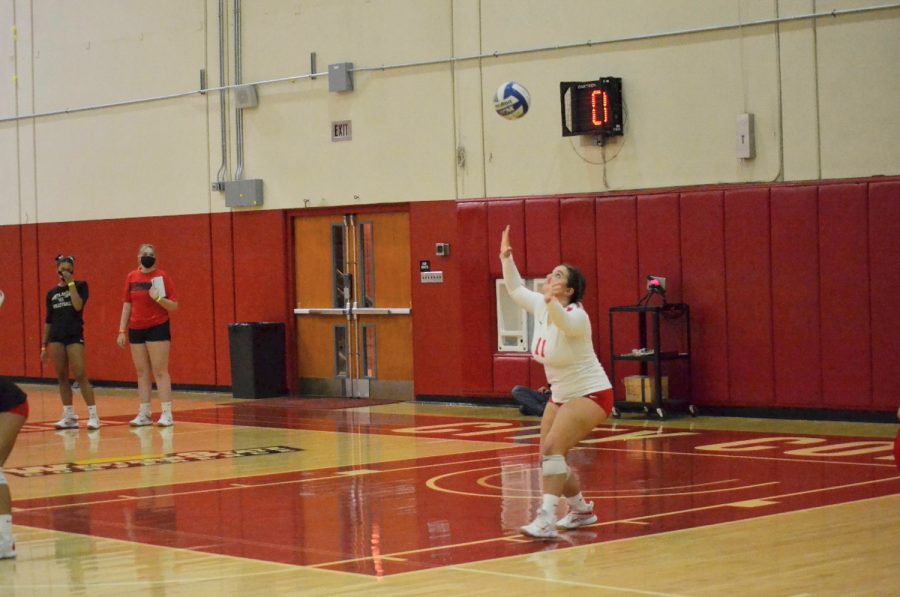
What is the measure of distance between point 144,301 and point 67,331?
1.04 meters

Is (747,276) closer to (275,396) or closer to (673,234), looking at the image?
(673,234)

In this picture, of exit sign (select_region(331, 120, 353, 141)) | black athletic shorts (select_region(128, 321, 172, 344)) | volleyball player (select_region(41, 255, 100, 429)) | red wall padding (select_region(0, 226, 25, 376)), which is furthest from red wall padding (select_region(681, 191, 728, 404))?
red wall padding (select_region(0, 226, 25, 376))

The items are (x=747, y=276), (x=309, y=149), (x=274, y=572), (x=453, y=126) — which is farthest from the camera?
(x=309, y=149)

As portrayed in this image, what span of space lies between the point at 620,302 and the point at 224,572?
35.4 ft

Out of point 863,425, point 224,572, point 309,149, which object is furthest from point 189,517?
point 309,149

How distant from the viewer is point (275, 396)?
75.0 feet

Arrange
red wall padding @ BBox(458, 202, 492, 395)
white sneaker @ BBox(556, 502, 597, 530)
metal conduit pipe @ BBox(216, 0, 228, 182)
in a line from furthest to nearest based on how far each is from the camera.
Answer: metal conduit pipe @ BBox(216, 0, 228, 182), red wall padding @ BBox(458, 202, 492, 395), white sneaker @ BBox(556, 502, 597, 530)

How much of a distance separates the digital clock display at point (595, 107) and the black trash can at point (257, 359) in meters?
6.42

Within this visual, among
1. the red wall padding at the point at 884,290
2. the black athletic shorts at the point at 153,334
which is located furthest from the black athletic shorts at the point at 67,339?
the red wall padding at the point at 884,290

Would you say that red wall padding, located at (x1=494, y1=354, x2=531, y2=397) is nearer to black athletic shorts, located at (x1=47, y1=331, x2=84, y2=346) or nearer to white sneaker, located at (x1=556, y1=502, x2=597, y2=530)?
black athletic shorts, located at (x1=47, y1=331, x2=84, y2=346)

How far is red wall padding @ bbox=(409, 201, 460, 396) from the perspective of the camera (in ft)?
68.2

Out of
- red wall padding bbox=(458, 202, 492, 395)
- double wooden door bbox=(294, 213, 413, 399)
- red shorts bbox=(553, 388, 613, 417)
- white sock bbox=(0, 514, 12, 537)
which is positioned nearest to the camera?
white sock bbox=(0, 514, 12, 537)

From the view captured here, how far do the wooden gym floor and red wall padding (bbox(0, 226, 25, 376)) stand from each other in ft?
31.8

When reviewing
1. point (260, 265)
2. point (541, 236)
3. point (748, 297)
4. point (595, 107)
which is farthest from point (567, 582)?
point (260, 265)
